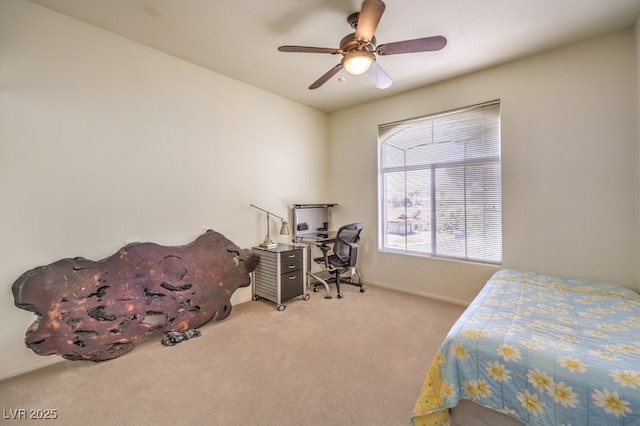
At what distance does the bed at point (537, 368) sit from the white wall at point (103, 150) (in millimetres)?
2665

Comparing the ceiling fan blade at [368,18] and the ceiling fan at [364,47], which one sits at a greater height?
the ceiling fan blade at [368,18]

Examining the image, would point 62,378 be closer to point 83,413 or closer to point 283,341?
point 83,413

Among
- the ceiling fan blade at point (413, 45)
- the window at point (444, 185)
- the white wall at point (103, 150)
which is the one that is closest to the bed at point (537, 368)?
the window at point (444, 185)

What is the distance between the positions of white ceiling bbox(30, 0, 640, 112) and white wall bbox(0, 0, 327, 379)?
0.80ft

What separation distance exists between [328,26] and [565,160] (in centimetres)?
265

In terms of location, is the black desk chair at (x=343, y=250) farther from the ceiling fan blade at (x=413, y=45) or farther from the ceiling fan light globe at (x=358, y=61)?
the ceiling fan blade at (x=413, y=45)

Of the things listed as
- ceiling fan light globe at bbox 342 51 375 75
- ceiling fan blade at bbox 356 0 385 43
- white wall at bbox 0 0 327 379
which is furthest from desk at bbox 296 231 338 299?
ceiling fan blade at bbox 356 0 385 43

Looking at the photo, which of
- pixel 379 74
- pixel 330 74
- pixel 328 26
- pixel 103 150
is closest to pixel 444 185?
pixel 379 74

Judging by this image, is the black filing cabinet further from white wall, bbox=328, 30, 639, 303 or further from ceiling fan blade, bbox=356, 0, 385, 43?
ceiling fan blade, bbox=356, 0, 385, 43

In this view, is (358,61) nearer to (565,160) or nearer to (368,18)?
(368,18)

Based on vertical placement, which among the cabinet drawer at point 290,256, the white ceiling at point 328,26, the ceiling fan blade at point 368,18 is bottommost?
the cabinet drawer at point 290,256

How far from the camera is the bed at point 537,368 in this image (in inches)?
44.7

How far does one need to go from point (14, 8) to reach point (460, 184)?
443 centimetres

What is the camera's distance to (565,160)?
2.68m
